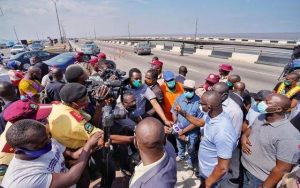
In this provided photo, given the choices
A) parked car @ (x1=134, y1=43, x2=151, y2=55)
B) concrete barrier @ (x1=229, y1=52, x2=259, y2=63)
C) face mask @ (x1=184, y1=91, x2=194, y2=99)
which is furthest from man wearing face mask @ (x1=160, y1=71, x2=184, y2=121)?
parked car @ (x1=134, y1=43, x2=151, y2=55)

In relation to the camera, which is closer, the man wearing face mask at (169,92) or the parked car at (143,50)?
the man wearing face mask at (169,92)

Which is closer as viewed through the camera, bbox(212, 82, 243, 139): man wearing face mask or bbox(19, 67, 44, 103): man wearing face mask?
bbox(212, 82, 243, 139): man wearing face mask

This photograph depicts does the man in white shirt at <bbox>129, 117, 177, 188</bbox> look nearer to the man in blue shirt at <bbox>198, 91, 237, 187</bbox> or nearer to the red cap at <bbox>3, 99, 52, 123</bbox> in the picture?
the man in blue shirt at <bbox>198, 91, 237, 187</bbox>

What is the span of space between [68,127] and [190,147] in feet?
8.26

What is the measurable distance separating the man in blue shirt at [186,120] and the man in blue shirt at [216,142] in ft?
3.47

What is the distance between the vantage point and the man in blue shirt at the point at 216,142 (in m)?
2.43

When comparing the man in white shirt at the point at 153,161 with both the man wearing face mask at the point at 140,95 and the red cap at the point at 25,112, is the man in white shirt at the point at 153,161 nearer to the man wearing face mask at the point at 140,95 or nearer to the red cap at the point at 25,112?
the red cap at the point at 25,112

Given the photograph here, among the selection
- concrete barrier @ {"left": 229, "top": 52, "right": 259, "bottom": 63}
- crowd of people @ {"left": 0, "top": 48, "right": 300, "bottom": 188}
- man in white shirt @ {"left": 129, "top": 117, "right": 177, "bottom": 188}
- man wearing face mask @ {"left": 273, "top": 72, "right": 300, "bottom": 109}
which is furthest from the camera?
concrete barrier @ {"left": 229, "top": 52, "right": 259, "bottom": 63}

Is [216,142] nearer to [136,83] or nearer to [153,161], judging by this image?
[153,161]

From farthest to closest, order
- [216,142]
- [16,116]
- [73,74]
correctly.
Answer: [73,74] < [216,142] < [16,116]

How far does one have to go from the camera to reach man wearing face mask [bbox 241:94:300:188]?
2.35 meters

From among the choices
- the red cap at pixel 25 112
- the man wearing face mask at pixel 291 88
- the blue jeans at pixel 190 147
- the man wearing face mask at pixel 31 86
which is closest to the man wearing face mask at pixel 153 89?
the blue jeans at pixel 190 147

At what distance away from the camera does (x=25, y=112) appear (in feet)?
7.96

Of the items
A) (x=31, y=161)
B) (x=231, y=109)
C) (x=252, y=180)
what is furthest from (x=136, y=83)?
(x=31, y=161)
